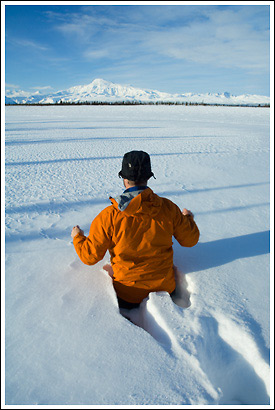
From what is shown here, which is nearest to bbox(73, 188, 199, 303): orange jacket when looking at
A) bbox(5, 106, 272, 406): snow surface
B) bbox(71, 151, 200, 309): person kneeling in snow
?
bbox(71, 151, 200, 309): person kneeling in snow

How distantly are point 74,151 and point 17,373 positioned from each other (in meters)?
4.16

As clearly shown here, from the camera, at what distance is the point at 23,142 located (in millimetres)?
5332

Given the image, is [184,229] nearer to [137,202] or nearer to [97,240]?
[137,202]

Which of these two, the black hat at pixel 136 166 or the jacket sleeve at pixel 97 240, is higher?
the black hat at pixel 136 166

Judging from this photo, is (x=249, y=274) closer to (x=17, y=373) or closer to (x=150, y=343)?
(x=150, y=343)

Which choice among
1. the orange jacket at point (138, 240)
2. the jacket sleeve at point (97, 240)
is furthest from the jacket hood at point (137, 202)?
the jacket sleeve at point (97, 240)

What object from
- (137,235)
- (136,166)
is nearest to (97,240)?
(137,235)

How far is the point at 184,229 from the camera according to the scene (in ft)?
5.24

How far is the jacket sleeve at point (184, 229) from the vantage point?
5.12 ft

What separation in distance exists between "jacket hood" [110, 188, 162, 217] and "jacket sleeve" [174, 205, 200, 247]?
0.66 ft

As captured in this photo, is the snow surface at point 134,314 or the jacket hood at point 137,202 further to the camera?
the jacket hood at point 137,202

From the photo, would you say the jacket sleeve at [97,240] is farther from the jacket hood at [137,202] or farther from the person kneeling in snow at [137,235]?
the jacket hood at [137,202]

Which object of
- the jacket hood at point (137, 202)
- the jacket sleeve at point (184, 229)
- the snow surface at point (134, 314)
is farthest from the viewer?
the jacket sleeve at point (184, 229)

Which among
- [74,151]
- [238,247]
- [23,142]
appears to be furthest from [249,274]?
[23,142]
